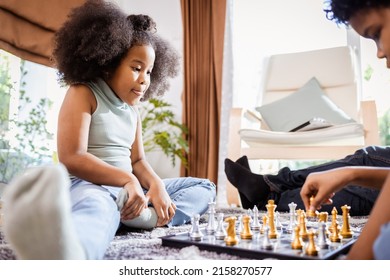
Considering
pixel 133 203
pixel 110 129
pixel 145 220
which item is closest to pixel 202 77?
pixel 110 129

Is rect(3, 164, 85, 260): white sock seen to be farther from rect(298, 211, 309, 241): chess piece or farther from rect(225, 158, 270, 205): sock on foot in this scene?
rect(225, 158, 270, 205): sock on foot

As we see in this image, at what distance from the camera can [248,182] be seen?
1.49 meters

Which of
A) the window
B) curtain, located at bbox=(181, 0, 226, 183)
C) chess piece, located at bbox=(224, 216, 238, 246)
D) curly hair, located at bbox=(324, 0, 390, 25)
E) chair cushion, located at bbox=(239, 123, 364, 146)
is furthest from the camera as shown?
curtain, located at bbox=(181, 0, 226, 183)

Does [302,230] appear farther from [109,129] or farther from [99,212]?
[109,129]

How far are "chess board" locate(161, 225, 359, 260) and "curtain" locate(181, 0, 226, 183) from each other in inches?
80.4

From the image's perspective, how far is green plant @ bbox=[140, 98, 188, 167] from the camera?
2752 millimetres

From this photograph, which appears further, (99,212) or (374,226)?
(99,212)

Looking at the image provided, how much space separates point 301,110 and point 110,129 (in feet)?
5.17

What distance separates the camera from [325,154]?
1904 mm

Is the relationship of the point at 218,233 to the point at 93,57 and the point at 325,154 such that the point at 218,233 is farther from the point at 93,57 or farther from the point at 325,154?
the point at 325,154

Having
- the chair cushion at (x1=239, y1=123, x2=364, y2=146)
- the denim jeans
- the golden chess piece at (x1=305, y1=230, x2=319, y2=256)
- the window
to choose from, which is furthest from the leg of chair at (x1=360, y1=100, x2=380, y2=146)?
the window

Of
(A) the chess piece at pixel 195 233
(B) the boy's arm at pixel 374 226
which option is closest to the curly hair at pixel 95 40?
(A) the chess piece at pixel 195 233

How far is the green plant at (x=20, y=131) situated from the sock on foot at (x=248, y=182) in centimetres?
128
